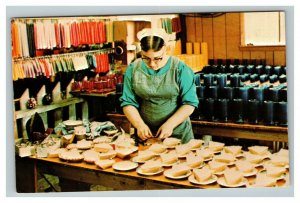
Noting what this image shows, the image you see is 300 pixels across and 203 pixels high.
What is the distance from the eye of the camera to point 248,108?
3652mm

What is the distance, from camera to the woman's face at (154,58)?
3490mm

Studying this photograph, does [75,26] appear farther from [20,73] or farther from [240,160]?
[240,160]

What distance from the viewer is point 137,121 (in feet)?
12.0

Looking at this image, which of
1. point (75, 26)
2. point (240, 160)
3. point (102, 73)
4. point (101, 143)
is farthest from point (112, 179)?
point (75, 26)

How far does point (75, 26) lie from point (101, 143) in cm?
136

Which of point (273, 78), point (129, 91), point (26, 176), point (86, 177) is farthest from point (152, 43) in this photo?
point (26, 176)

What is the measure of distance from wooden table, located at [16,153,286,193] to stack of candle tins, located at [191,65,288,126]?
2.49 feet

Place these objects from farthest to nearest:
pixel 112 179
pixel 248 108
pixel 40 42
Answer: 1. pixel 40 42
2. pixel 248 108
3. pixel 112 179

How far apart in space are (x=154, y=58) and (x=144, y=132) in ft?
1.93

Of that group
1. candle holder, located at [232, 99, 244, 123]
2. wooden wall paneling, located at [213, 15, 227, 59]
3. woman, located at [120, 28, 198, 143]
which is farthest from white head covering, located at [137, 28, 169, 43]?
candle holder, located at [232, 99, 244, 123]

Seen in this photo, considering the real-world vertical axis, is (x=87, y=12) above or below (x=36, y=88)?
above

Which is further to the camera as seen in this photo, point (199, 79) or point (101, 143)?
point (199, 79)

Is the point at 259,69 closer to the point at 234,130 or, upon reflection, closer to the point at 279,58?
the point at 279,58

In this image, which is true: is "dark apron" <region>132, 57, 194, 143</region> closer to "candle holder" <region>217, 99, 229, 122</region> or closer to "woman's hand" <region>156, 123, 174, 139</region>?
"woman's hand" <region>156, 123, 174, 139</region>
